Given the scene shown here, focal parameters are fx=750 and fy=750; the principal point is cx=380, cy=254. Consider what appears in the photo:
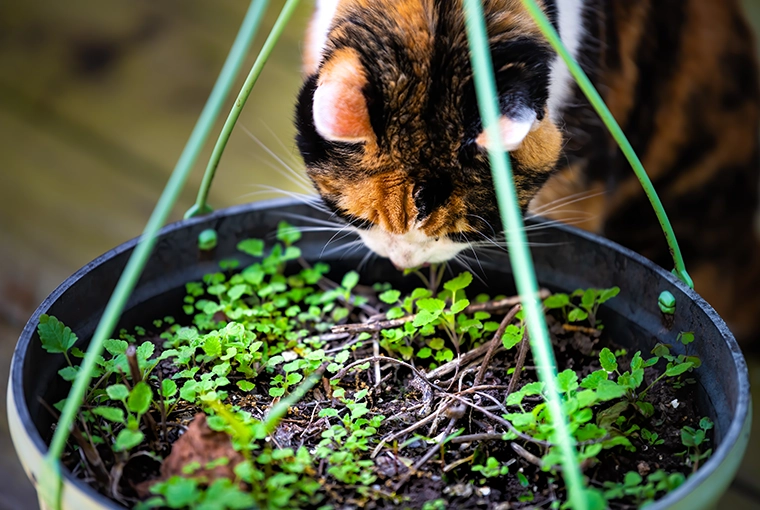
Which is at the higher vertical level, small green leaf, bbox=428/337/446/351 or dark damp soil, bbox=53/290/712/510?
small green leaf, bbox=428/337/446/351

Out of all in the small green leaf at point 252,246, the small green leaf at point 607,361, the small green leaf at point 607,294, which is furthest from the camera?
the small green leaf at point 252,246

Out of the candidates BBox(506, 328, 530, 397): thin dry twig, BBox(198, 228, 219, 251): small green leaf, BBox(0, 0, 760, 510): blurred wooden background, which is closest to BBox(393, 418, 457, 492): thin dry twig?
BBox(506, 328, 530, 397): thin dry twig

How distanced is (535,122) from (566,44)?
0.99 ft

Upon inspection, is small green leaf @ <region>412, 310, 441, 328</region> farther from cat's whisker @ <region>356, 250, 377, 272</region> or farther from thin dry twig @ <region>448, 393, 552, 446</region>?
cat's whisker @ <region>356, 250, 377, 272</region>

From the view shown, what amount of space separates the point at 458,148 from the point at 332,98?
0.16 m

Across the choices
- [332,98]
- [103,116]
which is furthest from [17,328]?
[332,98]

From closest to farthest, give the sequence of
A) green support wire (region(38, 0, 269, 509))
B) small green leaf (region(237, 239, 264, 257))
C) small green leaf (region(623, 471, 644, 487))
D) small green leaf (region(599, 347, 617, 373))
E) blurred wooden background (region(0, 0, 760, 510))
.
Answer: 1. green support wire (region(38, 0, 269, 509))
2. small green leaf (region(623, 471, 644, 487))
3. small green leaf (region(599, 347, 617, 373))
4. small green leaf (region(237, 239, 264, 257))
5. blurred wooden background (region(0, 0, 760, 510))

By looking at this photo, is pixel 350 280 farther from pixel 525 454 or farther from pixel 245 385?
pixel 525 454

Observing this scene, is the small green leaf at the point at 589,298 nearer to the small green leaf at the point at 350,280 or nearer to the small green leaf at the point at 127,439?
the small green leaf at the point at 350,280

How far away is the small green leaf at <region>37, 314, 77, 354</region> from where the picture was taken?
0.77 meters

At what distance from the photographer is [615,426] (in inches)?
31.9

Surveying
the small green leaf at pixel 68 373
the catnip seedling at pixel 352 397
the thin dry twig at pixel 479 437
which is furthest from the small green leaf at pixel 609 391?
the small green leaf at pixel 68 373

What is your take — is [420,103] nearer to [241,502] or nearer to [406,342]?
[406,342]

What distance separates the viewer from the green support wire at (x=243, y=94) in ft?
2.12
